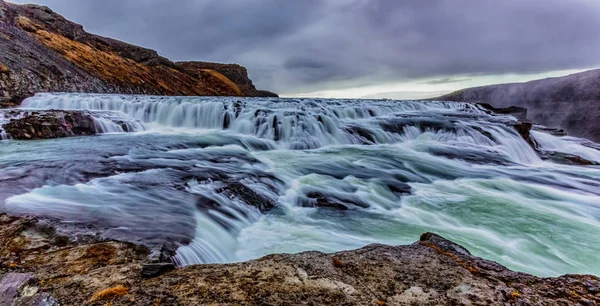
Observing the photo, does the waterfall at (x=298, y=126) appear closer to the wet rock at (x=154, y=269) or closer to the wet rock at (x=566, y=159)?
the wet rock at (x=566, y=159)

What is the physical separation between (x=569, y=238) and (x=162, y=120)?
13013mm

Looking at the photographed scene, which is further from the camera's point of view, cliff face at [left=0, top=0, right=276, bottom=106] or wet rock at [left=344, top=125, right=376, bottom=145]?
cliff face at [left=0, top=0, right=276, bottom=106]

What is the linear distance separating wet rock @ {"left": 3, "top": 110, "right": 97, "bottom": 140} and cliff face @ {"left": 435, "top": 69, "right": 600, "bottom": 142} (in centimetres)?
2488

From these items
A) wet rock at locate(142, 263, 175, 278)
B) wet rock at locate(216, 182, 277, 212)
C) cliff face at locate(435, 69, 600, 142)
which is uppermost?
cliff face at locate(435, 69, 600, 142)

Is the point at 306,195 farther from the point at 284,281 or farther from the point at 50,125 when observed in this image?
the point at 50,125

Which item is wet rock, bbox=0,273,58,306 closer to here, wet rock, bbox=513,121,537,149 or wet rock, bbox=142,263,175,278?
wet rock, bbox=142,263,175,278

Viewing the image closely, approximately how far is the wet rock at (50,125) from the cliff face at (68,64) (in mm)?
5034

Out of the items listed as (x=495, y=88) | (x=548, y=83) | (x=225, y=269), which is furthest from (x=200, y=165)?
(x=495, y=88)

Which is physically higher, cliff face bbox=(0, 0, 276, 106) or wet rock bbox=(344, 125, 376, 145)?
cliff face bbox=(0, 0, 276, 106)

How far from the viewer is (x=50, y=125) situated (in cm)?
789

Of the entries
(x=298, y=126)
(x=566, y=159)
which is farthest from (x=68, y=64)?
(x=566, y=159)

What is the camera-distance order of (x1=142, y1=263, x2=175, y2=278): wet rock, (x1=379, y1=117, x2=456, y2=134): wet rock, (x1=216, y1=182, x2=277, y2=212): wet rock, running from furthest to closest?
(x1=379, y1=117, x2=456, y2=134): wet rock
(x1=216, y1=182, x2=277, y2=212): wet rock
(x1=142, y1=263, x2=175, y2=278): wet rock

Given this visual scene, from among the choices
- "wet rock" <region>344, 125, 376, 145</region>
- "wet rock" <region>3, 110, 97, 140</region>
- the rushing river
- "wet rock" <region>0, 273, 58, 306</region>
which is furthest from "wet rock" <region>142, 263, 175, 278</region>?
"wet rock" <region>344, 125, 376, 145</region>

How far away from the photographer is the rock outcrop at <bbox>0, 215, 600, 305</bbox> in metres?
1.31
